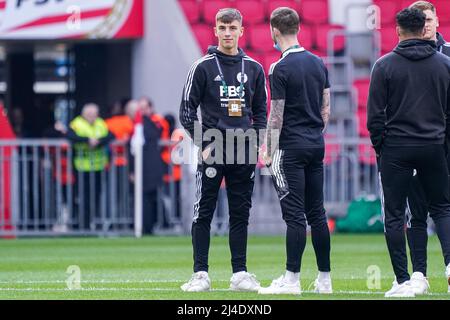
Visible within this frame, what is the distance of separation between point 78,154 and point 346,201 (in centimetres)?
397

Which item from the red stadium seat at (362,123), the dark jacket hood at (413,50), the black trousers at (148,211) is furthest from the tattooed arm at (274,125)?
the red stadium seat at (362,123)

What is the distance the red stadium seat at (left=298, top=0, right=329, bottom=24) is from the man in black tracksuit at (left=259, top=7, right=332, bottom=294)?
11503 mm

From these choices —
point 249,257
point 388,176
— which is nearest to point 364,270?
point 249,257

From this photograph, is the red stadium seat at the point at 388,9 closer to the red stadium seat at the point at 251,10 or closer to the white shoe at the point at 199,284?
the red stadium seat at the point at 251,10

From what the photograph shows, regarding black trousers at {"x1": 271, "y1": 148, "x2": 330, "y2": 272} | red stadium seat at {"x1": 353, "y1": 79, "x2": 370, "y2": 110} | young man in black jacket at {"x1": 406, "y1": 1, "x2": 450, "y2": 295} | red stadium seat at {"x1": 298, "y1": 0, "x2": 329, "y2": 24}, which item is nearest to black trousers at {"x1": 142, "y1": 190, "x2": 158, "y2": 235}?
red stadium seat at {"x1": 353, "y1": 79, "x2": 370, "y2": 110}

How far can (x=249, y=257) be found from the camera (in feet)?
47.4

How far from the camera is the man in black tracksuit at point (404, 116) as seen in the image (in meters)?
9.32

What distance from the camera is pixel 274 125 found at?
9.64 m

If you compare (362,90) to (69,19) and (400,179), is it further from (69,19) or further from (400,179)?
(400,179)

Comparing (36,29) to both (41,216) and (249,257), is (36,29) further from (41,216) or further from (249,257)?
(249,257)

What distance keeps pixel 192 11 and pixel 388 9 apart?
10.4 feet

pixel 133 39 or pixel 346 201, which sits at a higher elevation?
pixel 133 39

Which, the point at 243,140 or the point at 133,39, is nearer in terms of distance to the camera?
the point at 243,140

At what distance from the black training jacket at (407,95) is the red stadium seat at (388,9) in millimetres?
11615
